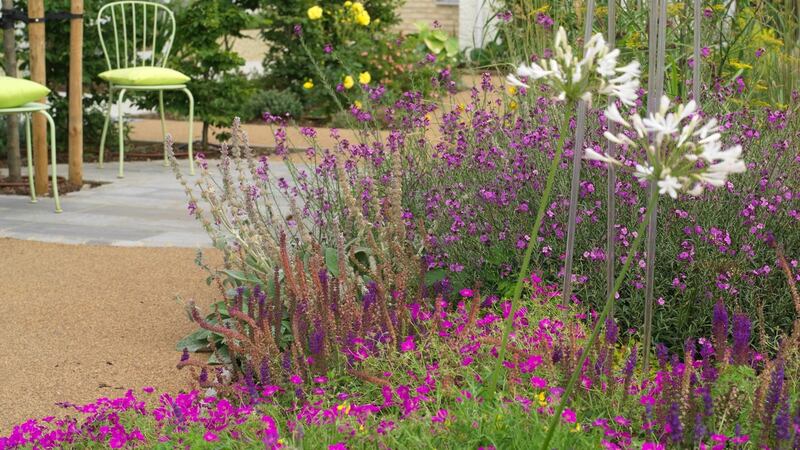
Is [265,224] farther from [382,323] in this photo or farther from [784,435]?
[784,435]

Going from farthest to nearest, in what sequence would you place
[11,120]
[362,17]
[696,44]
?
[362,17] → [11,120] → [696,44]

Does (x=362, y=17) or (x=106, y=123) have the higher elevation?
(x=362, y=17)

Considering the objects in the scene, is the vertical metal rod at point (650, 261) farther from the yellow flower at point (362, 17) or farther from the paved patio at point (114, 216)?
the yellow flower at point (362, 17)

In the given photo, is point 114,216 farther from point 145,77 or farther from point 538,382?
point 538,382

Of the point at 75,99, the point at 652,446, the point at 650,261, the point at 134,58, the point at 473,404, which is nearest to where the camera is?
the point at 652,446

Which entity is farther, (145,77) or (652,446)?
(145,77)

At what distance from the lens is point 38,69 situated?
6.78 m

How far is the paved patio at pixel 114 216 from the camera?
563cm

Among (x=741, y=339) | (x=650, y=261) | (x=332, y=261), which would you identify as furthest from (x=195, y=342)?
(x=741, y=339)

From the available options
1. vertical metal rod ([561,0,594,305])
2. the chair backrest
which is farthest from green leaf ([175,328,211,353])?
the chair backrest

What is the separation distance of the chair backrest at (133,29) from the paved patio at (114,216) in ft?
3.46

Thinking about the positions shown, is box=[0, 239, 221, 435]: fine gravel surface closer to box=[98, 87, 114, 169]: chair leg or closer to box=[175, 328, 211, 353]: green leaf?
box=[175, 328, 211, 353]: green leaf

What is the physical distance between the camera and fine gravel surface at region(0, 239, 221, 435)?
348 centimetres

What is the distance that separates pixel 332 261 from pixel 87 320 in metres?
1.00
